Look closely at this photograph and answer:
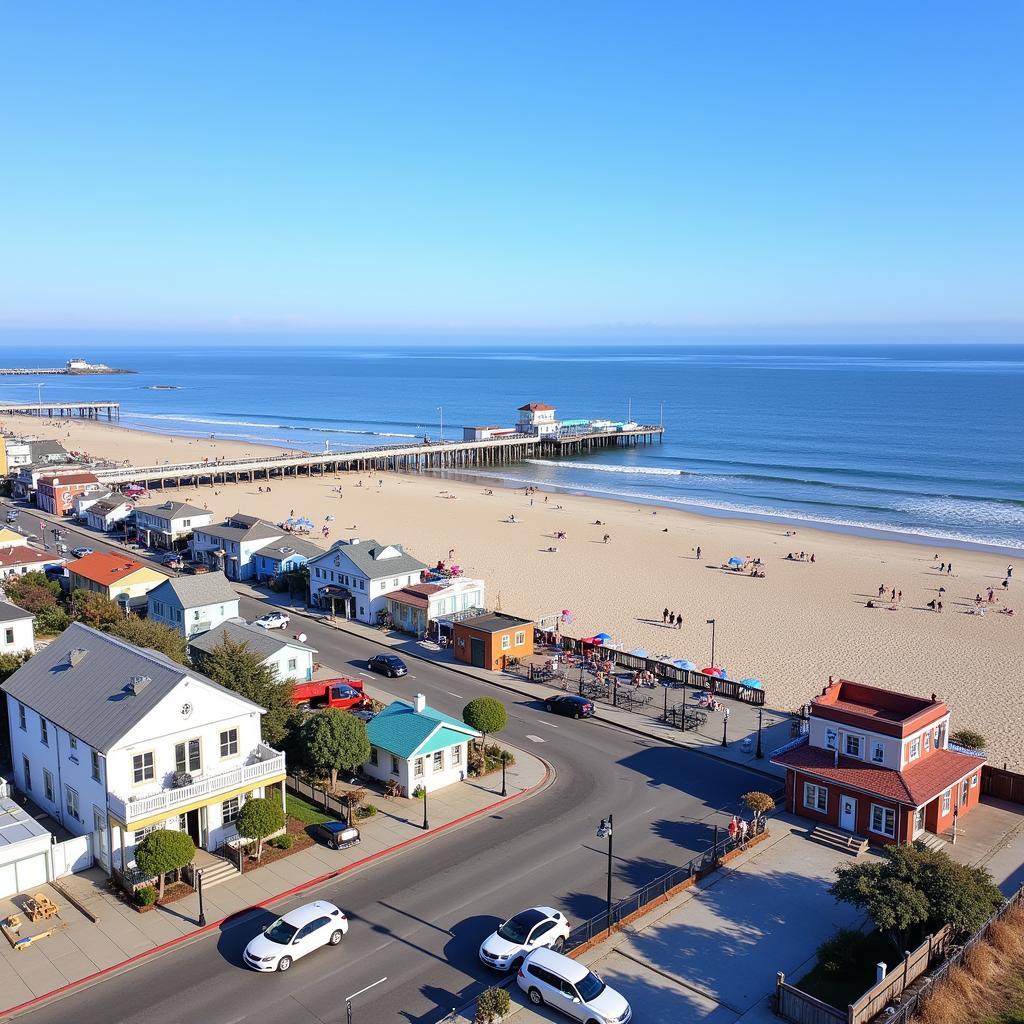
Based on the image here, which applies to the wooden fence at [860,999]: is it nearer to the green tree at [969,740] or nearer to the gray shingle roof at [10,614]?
the green tree at [969,740]

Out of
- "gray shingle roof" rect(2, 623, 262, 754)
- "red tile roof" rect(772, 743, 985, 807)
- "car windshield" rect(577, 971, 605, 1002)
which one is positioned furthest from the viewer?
"red tile roof" rect(772, 743, 985, 807)

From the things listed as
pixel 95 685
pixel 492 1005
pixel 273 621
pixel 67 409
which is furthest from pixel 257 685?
pixel 67 409

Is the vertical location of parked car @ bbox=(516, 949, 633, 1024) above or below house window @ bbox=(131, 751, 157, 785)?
below

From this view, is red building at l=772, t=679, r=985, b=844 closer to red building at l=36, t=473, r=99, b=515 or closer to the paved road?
the paved road

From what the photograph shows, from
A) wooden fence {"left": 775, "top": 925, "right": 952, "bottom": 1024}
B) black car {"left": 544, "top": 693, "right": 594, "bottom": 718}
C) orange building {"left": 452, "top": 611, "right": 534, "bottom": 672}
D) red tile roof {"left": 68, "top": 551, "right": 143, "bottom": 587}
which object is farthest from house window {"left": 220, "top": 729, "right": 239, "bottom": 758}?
red tile roof {"left": 68, "top": 551, "right": 143, "bottom": 587}

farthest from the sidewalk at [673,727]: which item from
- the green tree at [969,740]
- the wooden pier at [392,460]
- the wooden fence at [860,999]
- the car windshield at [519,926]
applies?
the wooden pier at [392,460]

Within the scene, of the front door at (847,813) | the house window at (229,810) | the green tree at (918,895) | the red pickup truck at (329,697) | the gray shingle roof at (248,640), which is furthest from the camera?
the gray shingle roof at (248,640)
